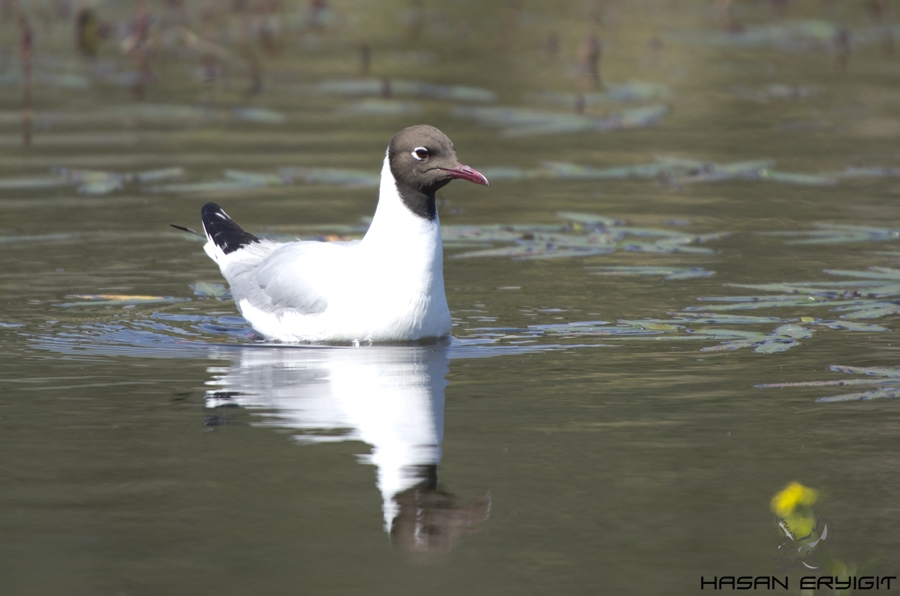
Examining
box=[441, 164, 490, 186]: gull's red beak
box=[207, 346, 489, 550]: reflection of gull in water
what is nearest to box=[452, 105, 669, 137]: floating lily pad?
box=[441, 164, 490, 186]: gull's red beak

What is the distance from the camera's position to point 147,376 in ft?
24.9

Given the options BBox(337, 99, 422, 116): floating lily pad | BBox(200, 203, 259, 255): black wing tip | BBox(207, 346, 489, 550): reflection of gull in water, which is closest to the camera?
BBox(207, 346, 489, 550): reflection of gull in water

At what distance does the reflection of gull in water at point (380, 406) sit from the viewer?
213 inches

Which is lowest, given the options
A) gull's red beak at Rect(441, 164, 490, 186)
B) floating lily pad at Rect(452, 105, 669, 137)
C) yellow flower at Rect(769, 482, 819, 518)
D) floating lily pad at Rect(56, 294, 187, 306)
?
yellow flower at Rect(769, 482, 819, 518)

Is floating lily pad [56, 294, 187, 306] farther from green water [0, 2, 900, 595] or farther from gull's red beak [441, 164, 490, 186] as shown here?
gull's red beak [441, 164, 490, 186]

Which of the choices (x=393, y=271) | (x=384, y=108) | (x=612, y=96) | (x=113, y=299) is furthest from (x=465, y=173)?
(x=612, y=96)

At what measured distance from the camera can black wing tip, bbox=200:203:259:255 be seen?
31.7 feet

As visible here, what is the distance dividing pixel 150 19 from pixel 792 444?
644 inches

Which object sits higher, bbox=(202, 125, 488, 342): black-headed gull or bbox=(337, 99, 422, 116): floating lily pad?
bbox=(337, 99, 422, 116): floating lily pad

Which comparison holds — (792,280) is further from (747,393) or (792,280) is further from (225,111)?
(225,111)

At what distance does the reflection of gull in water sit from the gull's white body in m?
0.13

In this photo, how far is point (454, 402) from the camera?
6957 millimetres

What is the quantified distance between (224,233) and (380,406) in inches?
129

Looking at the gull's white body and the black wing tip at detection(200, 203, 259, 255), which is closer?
the gull's white body
